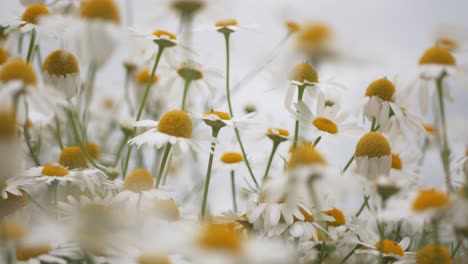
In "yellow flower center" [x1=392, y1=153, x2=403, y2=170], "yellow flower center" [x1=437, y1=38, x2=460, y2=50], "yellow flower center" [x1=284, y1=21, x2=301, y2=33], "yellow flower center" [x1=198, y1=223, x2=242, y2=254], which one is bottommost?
"yellow flower center" [x1=392, y1=153, x2=403, y2=170]

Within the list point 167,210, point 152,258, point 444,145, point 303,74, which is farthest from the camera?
point 303,74

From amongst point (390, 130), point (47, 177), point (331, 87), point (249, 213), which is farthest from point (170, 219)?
point (390, 130)

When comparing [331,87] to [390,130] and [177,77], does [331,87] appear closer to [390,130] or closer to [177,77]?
[390,130]

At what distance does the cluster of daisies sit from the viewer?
0.60m

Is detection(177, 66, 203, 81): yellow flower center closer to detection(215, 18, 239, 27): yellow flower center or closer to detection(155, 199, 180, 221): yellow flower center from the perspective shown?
detection(215, 18, 239, 27): yellow flower center

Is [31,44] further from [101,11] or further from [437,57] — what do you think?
[437,57]

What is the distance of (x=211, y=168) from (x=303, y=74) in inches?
10.1

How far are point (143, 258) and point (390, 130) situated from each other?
2.35ft

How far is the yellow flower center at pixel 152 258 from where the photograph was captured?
67cm

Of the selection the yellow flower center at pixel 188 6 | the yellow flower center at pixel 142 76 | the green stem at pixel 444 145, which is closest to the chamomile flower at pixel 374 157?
the green stem at pixel 444 145

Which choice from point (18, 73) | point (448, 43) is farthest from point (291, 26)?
point (18, 73)

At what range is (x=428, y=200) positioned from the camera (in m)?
0.76

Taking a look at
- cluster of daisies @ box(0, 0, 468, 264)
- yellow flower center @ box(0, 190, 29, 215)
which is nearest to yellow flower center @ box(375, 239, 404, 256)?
cluster of daisies @ box(0, 0, 468, 264)

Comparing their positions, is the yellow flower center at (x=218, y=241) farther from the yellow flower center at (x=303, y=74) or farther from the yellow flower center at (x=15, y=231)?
the yellow flower center at (x=303, y=74)
